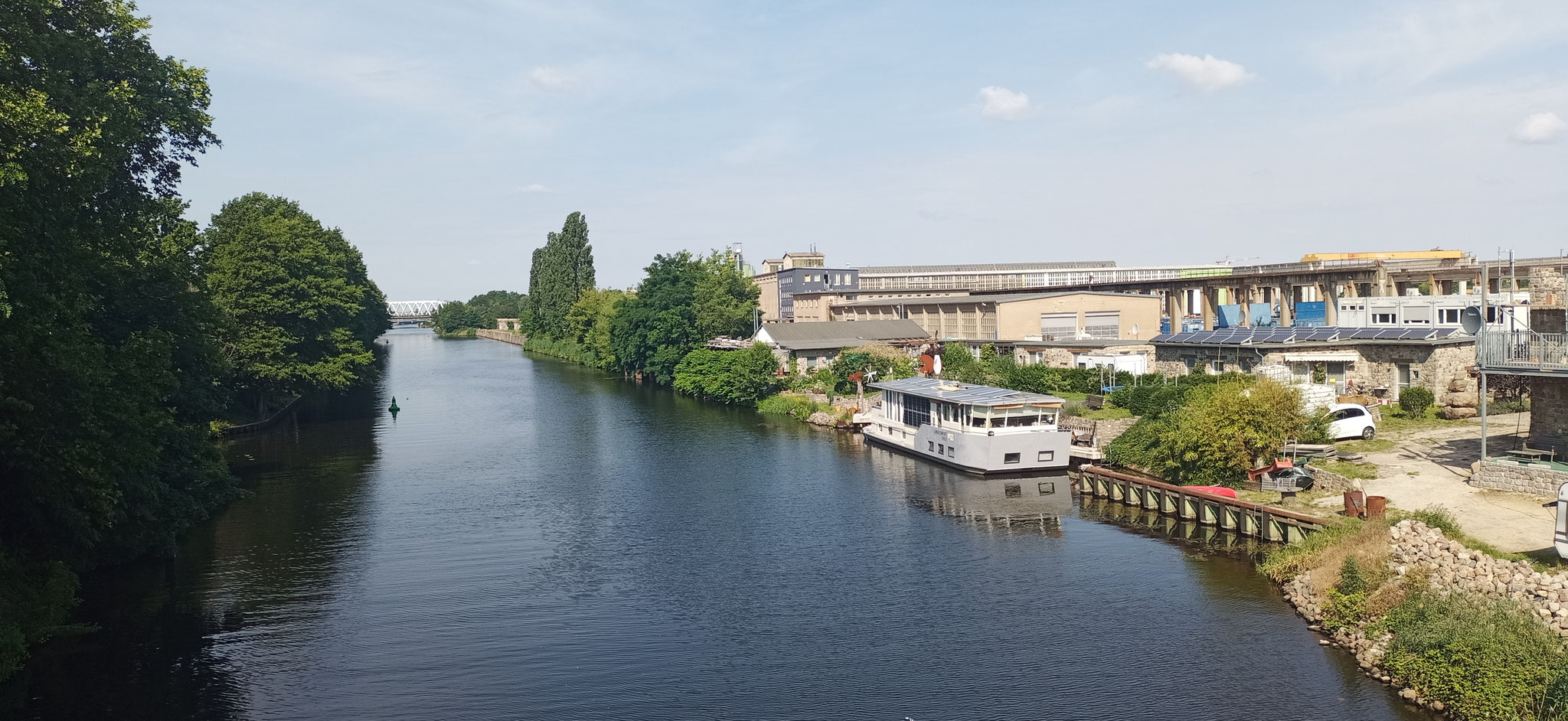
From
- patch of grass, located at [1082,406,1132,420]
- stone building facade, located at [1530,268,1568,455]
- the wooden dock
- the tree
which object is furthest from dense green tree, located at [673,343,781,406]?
stone building facade, located at [1530,268,1568,455]

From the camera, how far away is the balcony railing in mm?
31016

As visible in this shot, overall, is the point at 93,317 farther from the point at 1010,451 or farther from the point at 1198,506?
the point at 1198,506

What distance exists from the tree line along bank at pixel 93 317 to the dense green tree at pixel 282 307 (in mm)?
21603

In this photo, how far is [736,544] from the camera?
36938 mm

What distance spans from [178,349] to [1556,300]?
56752 mm

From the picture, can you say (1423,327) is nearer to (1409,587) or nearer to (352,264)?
(1409,587)

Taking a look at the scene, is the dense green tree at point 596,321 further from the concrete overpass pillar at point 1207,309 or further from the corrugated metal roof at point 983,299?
the concrete overpass pillar at point 1207,309

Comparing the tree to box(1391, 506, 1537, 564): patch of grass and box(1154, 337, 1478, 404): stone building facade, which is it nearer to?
box(1154, 337, 1478, 404): stone building facade

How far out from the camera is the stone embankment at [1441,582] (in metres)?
21.9

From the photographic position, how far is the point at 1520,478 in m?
30.7

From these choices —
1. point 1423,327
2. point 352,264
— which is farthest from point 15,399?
point 352,264

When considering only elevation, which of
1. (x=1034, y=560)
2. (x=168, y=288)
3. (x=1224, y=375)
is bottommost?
(x=1034, y=560)

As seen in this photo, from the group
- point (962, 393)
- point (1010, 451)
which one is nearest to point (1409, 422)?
point (1010, 451)

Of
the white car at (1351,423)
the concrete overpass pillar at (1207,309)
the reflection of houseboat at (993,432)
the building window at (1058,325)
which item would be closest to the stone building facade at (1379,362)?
the white car at (1351,423)
